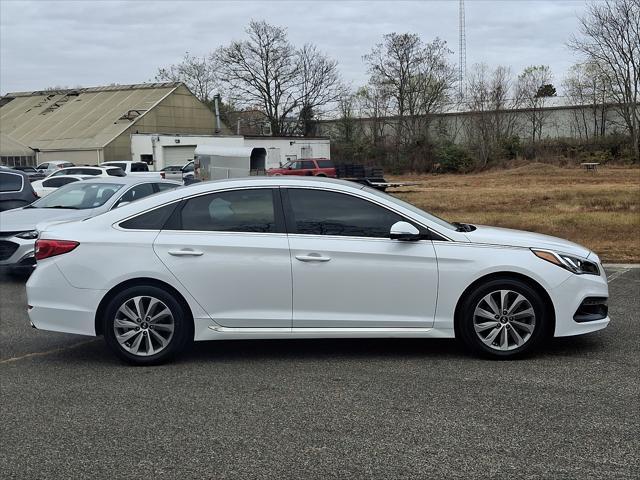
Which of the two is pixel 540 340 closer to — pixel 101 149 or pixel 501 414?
pixel 501 414

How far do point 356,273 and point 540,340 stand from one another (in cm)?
162

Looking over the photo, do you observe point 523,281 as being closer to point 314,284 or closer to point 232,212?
point 314,284

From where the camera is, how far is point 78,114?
58.1 meters

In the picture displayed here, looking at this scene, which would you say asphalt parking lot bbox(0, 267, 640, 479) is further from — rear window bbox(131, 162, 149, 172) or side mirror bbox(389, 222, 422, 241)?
rear window bbox(131, 162, 149, 172)

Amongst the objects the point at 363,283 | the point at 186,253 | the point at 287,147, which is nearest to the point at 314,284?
the point at 363,283

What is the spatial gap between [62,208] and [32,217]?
1.90 feet

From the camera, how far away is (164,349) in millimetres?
5395

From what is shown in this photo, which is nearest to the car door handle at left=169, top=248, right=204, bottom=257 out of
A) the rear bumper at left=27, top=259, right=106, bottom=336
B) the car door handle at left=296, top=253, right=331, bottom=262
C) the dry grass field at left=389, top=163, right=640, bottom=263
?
Result: the rear bumper at left=27, top=259, right=106, bottom=336

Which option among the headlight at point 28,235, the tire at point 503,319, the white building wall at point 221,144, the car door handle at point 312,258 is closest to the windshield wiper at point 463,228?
the tire at point 503,319

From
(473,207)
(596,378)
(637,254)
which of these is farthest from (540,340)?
(473,207)

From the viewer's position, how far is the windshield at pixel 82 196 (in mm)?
10500

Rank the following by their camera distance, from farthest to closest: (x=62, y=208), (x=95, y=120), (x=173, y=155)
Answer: (x=95, y=120) < (x=173, y=155) < (x=62, y=208)

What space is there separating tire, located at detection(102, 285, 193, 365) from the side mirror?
1836 millimetres

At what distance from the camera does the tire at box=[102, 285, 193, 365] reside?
5.34 meters
